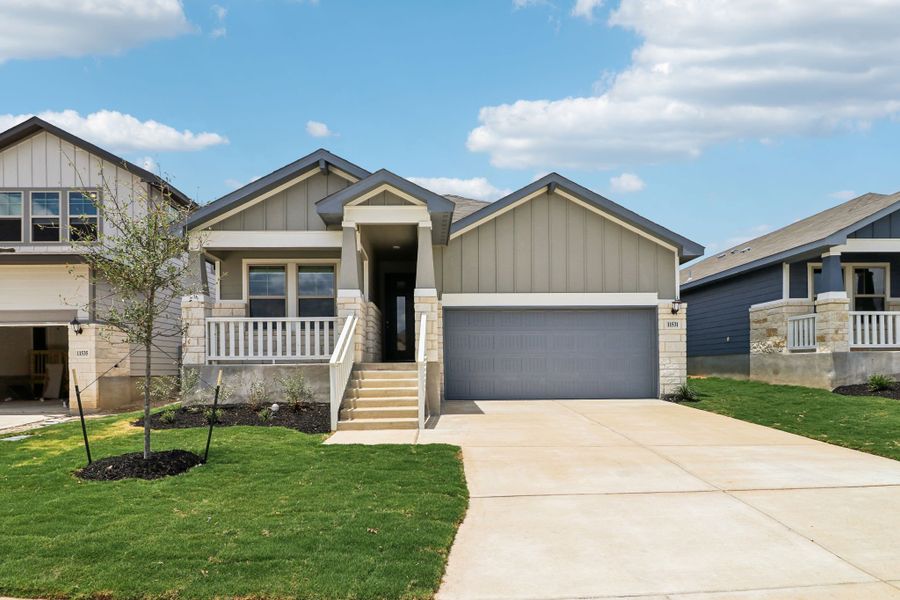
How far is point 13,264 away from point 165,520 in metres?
13.7

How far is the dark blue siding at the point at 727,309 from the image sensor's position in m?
18.5

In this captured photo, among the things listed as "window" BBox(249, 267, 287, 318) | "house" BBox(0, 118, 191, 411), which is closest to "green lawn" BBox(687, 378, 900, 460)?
"window" BBox(249, 267, 287, 318)

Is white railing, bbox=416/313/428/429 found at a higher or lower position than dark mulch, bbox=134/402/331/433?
higher

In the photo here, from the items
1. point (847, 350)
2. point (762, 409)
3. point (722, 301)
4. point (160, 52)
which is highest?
point (160, 52)

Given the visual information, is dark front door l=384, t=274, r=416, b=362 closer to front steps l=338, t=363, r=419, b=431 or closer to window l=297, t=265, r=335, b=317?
window l=297, t=265, r=335, b=317

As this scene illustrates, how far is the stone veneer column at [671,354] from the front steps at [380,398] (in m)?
6.31

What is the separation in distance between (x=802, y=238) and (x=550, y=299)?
7.12 meters

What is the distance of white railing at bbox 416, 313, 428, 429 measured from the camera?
33.8 feet

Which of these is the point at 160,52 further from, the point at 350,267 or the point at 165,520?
the point at 165,520

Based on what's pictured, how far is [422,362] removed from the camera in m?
10.9

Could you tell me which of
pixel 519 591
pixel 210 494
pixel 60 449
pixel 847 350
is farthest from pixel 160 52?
pixel 847 350

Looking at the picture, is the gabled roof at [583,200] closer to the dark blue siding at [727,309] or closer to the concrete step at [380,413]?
the dark blue siding at [727,309]

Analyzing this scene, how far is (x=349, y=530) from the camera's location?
5.04 metres

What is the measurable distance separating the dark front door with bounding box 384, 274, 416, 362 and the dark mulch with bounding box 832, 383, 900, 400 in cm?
1000
